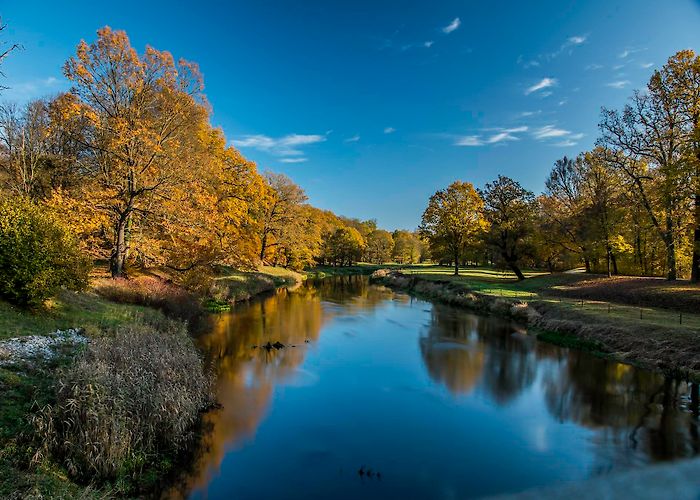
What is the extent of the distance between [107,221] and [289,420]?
15.6 meters

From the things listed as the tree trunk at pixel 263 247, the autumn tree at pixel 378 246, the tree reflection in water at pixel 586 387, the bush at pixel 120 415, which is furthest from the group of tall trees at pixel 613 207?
the autumn tree at pixel 378 246

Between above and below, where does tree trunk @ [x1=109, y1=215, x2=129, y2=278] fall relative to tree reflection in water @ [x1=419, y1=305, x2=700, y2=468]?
above

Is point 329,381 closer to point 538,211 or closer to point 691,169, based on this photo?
point 691,169

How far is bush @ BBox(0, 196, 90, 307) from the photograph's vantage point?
11.9 metres

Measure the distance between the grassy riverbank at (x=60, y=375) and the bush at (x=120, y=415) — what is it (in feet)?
0.21

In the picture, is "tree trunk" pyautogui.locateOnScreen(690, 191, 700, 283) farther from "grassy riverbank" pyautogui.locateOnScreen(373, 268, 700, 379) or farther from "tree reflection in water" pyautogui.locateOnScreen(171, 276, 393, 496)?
"tree reflection in water" pyautogui.locateOnScreen(171, 276, 393, 496)

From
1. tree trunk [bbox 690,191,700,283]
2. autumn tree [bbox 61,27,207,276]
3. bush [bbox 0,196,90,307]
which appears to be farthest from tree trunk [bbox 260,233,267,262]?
tree trunk [bbox 690,191,700,283]

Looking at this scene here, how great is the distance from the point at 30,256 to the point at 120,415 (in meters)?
7.57

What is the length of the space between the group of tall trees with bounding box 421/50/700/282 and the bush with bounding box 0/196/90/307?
31273mm

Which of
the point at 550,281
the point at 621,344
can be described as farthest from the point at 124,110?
the point at 550,281

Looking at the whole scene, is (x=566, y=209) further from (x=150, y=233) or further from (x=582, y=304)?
(x=150, y=233)

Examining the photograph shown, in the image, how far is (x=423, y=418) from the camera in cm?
1171

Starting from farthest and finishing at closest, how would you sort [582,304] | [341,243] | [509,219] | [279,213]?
[341,243], [279,213], [509,219], [582,304]

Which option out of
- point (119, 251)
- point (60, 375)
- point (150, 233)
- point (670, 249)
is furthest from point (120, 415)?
point (670, 249)
